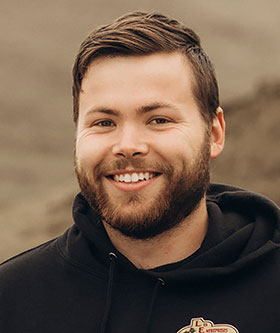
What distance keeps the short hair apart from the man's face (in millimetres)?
55

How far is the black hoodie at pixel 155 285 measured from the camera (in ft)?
8.45

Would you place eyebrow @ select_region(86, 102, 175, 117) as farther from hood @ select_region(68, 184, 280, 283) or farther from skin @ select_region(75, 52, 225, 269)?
hood @ select_region(68, 184, 280, 283)

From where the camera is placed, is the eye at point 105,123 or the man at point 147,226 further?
the eye at point 105,123

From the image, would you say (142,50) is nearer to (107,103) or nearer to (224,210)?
(107,103)

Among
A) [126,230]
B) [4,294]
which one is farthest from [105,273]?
[4,294]

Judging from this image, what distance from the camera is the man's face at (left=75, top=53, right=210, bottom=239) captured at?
8.83 ft

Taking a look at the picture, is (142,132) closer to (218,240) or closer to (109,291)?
(218,240)

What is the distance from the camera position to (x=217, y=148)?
3.10 meters

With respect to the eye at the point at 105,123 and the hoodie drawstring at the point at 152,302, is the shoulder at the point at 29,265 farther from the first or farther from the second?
the eye at the point at 105,123

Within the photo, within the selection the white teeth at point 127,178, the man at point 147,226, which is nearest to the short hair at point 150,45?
the man at point 147,226

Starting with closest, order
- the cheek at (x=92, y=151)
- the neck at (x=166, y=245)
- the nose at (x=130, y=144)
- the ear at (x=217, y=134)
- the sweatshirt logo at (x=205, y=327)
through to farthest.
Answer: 1. the sweatshirt logo at (x=205, y=327)
2. the nose at (x=130, y=144)
3. the cheek at (x=92, y=151)
4. the neck at (x=166, y=245)
5. the ear at (x=217, y=134)

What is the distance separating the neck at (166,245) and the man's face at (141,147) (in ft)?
0.22

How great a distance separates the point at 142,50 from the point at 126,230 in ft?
2.73

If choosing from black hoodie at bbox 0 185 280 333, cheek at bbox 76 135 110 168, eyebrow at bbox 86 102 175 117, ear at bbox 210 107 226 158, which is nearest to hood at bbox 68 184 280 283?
black hoodie at bbox 0 185 280 333
